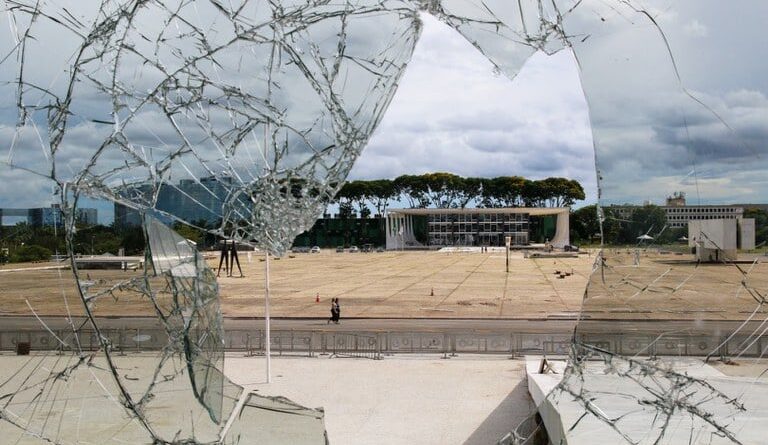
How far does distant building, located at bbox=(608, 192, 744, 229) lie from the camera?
697 cm

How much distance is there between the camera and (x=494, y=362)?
15.3 m

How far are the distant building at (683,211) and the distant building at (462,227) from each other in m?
71.5

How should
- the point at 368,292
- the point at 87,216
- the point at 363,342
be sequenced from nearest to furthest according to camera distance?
the point at 87,216 → the point at 363,342 → the point at 368,292

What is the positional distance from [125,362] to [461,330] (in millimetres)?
12833

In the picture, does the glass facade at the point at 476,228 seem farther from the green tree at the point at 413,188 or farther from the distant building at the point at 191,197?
the distant building at the point at 191,197

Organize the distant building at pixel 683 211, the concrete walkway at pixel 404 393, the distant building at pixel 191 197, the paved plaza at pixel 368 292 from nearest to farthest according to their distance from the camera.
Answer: the distant building at pixel 683 211, the distant building at pixel 191 197, the paved plaza at pixel 368 292, the concrete walkway at pixel 404 393

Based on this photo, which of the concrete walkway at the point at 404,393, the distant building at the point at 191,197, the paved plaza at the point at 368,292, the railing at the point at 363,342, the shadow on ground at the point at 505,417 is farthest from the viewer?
the railing at the point at 363,342

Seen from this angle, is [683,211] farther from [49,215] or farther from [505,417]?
[49,215]

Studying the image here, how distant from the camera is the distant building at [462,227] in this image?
80.4m

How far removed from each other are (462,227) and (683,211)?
77.0 m

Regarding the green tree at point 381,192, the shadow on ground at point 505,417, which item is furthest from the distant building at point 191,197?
the green tree at point 381,192

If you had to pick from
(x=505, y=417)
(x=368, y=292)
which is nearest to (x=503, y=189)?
(x=368, y=292)

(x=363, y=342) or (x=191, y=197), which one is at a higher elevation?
(x=191, y=197)

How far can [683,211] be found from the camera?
6.99 m
